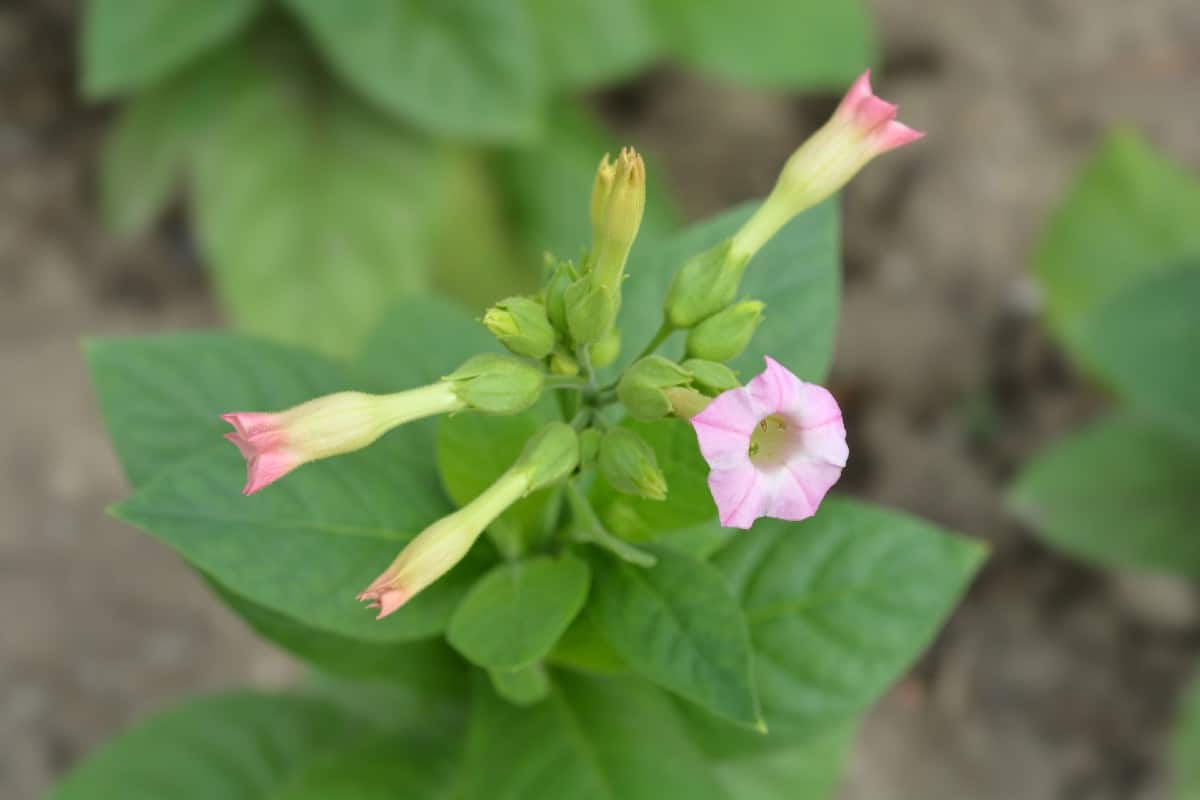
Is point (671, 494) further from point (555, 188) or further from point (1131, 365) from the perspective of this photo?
point (555, 188)

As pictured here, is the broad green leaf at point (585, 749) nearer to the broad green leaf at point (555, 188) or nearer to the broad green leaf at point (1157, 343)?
the broad green leaf at point (1157, 343)

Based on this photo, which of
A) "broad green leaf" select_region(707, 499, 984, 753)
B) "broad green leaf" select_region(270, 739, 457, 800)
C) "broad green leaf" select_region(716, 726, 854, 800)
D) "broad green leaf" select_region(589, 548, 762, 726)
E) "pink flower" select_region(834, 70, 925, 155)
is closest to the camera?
"broad green leaf" select_region(589, 548, 762, 726)

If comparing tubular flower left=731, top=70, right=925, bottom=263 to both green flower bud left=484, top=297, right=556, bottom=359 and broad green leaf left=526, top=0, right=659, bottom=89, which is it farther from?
broad green leaf left=526, top=0, right=659, bottom=89

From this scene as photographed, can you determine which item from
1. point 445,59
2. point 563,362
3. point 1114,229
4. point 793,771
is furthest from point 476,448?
point 1114,229

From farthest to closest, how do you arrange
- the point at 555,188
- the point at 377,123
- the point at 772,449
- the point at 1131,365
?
the point at 555,188 → the point at 377,123 → the point at 1131,365 → the point at 772,449

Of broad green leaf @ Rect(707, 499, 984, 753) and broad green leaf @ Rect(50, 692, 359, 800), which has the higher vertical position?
broad green leaf @ Rect(707, 499, 984, 753)

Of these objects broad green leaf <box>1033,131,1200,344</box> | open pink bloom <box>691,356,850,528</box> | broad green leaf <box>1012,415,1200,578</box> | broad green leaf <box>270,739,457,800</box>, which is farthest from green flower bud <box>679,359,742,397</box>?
broad green leaf <box>1033,131,1200,344</box>
